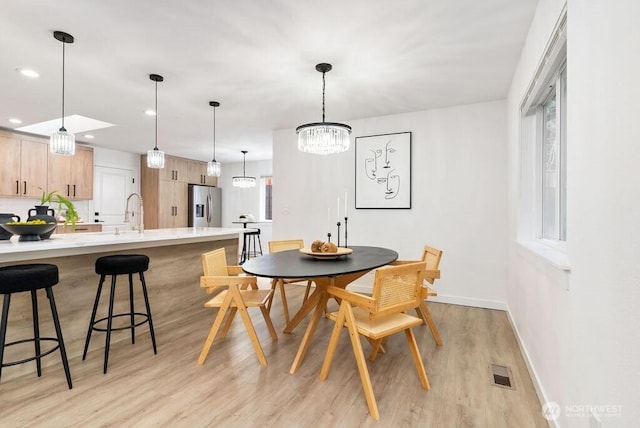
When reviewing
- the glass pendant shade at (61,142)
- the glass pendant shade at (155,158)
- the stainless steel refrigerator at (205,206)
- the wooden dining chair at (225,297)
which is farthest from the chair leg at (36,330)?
the stainless steel refrigerator at (205,206)

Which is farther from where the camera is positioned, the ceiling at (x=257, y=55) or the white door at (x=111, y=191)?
the white door at (x=111, y=191)

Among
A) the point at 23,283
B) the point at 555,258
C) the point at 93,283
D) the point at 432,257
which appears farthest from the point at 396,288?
the point at 93,283

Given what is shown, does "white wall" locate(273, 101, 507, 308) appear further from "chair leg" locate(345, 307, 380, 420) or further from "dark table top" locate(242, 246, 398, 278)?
"chair leg" locate(345, 307, 380, 420)

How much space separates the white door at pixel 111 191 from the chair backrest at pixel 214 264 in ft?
17.1

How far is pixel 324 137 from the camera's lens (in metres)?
2.69

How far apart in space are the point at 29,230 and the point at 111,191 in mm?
5119

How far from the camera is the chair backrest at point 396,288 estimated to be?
1859 millimetres

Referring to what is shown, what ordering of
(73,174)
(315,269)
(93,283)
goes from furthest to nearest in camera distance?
(73,174) → (93,283) → (315,269)

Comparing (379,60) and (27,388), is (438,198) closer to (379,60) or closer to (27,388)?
(379,60)

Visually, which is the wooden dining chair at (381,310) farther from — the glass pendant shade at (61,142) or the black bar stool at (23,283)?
the glass pendant shade at (61,142)

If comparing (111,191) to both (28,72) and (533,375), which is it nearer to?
(28,72)

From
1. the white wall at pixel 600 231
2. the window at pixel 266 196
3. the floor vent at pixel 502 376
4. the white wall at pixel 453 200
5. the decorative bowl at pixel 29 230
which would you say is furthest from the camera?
the window at pixel 266 196

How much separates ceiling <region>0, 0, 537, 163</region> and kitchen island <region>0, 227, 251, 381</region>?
1510 millimetres

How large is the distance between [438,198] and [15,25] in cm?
418
